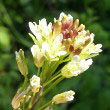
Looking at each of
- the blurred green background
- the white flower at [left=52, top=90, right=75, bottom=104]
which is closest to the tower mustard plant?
the white flower at [left=52, top=90, right=75, bottom=104]

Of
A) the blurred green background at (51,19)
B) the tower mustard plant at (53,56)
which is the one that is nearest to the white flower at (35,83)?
the tower mustard plant at (53,56)

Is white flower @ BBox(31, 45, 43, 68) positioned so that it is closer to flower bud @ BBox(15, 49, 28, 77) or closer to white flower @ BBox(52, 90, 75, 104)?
flower bud @ BBox(15, 49, 28, 77)

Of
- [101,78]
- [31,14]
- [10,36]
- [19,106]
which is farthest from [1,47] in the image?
[19,106]

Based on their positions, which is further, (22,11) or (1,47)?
(22,11)

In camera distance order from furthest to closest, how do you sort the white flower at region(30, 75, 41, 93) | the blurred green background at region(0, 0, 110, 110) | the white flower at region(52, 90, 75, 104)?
the blurred green background at region(0, 0, 110, 110), the white flower at region(52, 90, 75, 104), the white flower at region(30, 75, 41, 93)

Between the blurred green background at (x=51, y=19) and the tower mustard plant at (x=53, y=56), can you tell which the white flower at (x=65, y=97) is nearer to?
the tower mustard plant at (x=53, y=56)

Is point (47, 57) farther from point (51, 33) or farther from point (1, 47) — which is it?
point (1, 47)

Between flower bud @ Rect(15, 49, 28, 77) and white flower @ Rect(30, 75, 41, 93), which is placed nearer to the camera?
white flower @ Rect(30, 75, 41, 93)
